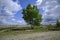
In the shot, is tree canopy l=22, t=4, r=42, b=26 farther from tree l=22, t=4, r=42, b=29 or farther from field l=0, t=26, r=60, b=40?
field l=0, t=26, r=60, b=40

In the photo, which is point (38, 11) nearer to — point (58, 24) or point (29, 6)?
point (29, 6)

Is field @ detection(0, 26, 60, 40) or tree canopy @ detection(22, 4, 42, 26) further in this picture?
tree canopy @ detection(22, 4, 42, 26)

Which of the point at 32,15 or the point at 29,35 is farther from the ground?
the point at 32,15

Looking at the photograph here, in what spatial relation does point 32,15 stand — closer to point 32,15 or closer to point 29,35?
point 32,15

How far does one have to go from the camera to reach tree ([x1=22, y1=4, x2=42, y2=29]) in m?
51.6

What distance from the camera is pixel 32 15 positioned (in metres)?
51.3

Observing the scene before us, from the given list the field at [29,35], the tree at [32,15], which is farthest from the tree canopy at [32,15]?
the field at [29,35]

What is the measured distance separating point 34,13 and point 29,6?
388 centimetres

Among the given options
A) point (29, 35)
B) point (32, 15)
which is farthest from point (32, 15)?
point (29, 35)

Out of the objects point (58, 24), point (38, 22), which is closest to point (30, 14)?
point (38, 22)

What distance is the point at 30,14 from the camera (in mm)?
51844

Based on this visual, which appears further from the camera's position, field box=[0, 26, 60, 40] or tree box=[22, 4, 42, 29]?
tree box=[22, 4, 42, 29]

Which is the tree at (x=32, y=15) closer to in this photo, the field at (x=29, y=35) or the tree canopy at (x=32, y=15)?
the tree canopy at (x=32, y=15)

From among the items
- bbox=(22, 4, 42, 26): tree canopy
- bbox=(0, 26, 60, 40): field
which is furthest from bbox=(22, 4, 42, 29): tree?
bbox=(0, 26, 60, 40): field
